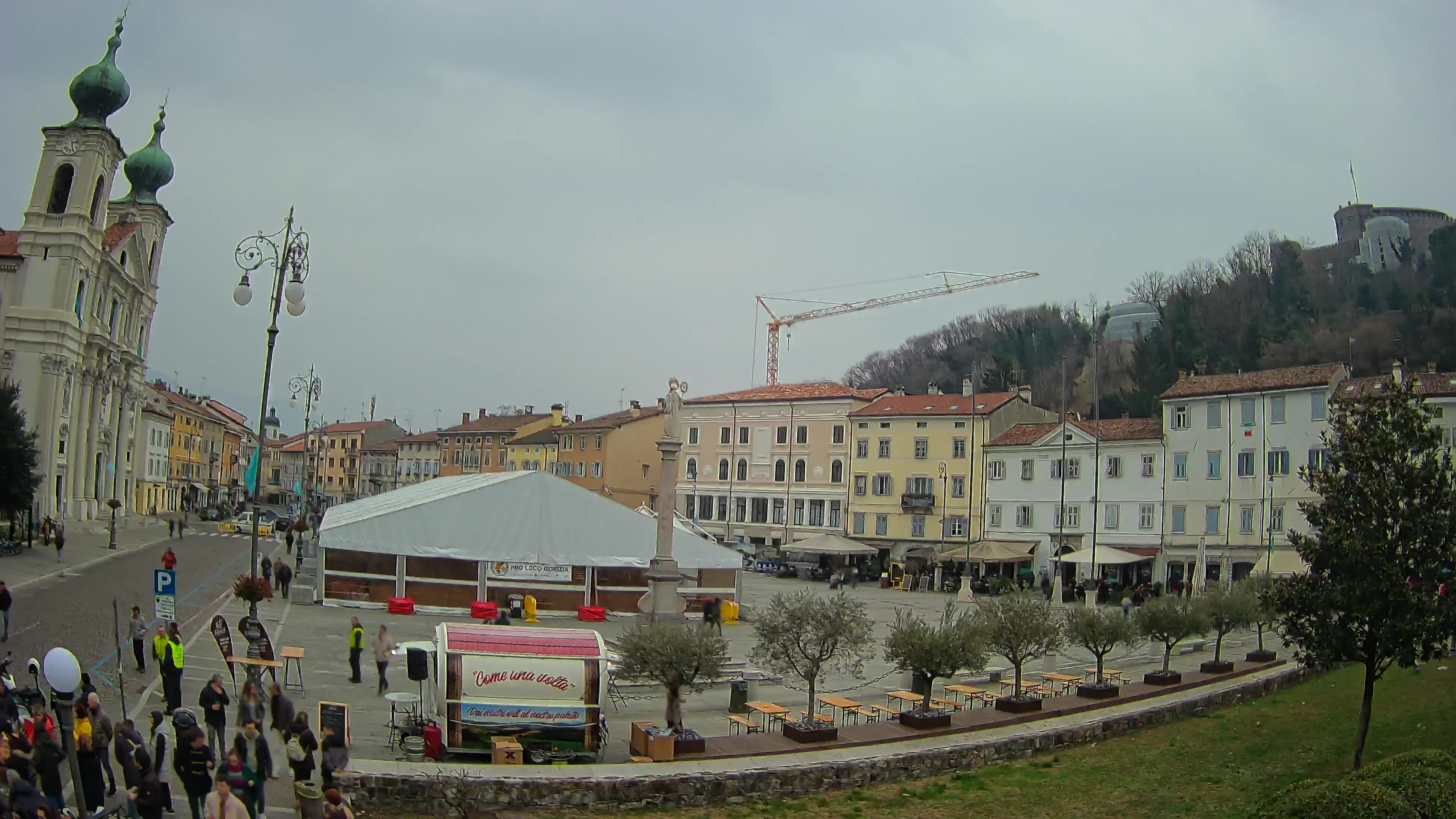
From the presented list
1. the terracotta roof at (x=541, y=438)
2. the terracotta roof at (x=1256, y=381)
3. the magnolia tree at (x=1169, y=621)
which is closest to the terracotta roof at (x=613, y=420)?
the terracotta roof at (x=541, y=438)

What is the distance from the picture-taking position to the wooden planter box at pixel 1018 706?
19938mm

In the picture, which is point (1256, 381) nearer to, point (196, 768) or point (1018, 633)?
point (1018, 633)

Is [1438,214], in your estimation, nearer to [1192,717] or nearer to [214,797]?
[1192,717]

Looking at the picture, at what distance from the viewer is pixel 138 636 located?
65.0 ft

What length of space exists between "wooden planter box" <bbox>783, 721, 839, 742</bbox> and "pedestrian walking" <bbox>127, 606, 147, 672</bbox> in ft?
39.0

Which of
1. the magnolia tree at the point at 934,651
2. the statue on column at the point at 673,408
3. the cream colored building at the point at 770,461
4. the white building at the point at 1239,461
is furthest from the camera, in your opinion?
the cream colored building at the point at 770,461

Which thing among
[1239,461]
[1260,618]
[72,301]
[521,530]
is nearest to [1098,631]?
[1260,618]

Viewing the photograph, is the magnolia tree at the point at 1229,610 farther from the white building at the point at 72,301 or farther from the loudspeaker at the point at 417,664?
the white building at the point at 72,301

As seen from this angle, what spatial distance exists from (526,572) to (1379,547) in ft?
84.3

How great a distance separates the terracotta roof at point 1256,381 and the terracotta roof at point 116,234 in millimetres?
65896

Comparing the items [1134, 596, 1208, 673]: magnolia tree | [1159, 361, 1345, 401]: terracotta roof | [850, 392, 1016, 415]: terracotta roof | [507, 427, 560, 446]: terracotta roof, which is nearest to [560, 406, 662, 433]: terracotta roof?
[507, 427, 560, 446]: terracotta roof

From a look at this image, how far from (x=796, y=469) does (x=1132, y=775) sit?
52998 mm

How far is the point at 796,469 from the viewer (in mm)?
69562

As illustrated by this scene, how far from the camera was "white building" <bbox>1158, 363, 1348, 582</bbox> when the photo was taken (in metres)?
→ 48.5
